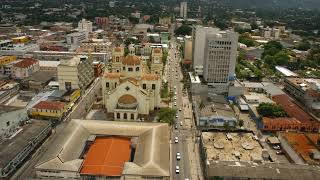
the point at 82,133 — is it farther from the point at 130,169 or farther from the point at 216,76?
the point at 216,76

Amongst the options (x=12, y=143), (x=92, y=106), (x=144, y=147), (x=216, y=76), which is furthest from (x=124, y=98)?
(x=216, y=76)

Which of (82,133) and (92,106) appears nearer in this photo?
(82,133)

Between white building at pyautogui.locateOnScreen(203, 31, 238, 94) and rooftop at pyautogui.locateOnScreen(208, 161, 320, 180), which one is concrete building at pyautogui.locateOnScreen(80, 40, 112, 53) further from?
rooftop at pyautogui.locateOnScreen(208, 161, 320, 180)

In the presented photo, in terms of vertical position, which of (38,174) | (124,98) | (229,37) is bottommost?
(38,174)

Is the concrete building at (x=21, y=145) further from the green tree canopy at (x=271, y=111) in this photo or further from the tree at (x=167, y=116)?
the green tree canopy at (x=271, y=111)

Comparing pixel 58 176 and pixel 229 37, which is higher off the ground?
pixel 229 37

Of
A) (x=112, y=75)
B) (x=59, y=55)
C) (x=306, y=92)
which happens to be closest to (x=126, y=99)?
(x=112, y=75)

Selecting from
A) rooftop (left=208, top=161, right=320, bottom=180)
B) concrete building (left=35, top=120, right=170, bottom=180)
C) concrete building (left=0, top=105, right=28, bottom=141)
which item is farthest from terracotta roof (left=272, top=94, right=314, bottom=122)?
concrete building (left=0, top=105, right=28, bottom=141)
